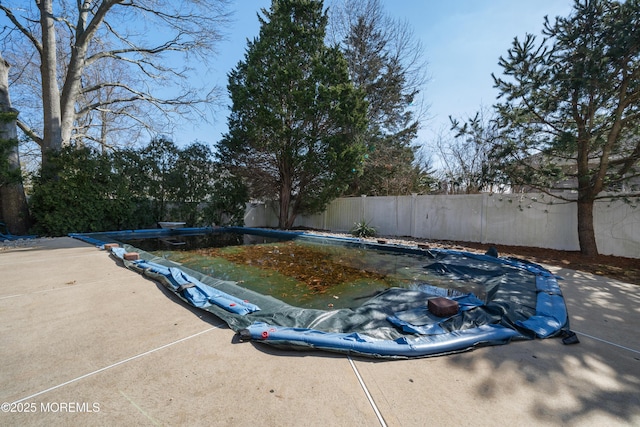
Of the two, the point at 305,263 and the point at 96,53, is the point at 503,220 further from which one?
the point at 96,53

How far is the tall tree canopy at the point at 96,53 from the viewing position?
7.61 metres

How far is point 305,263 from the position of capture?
5062 millimetres

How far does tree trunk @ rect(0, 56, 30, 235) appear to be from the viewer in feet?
22.5

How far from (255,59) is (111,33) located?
5.17 m

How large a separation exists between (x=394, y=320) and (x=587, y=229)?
226 inches

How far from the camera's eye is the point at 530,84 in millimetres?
5180

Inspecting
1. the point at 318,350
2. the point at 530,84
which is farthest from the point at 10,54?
the point at 530,84

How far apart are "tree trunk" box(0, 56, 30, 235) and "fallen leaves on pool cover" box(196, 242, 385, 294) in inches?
226

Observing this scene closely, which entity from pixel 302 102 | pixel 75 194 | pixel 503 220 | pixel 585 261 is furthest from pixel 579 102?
pixel 75 194

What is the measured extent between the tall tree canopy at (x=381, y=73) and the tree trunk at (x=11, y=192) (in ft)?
36.9

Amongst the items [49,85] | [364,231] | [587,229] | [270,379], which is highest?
[49,85]

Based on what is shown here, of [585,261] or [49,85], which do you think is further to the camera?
[49,85]

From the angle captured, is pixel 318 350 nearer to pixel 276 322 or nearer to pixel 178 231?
pixel 276 322

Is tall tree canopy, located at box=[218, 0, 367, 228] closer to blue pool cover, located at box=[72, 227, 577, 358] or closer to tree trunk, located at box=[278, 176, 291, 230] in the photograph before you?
tree trunk, located at box=[278, 176, 291, 230]
